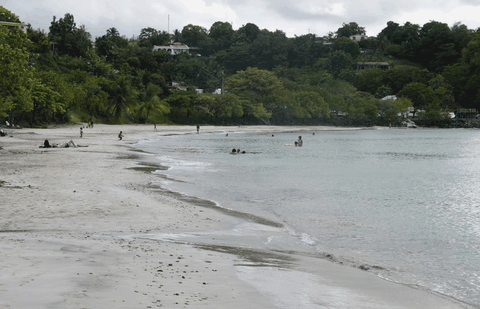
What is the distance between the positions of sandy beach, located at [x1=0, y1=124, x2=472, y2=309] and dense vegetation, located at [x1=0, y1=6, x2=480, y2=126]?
1059 inches

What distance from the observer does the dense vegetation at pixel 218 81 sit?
65562 millimetres

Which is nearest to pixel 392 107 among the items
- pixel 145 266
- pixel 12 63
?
pixel 12 63

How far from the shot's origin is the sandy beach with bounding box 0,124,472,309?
6934 millimetres

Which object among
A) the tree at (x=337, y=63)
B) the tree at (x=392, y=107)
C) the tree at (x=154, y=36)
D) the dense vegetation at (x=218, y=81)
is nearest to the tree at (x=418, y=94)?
the dense vegetation at (x=218, y=81)

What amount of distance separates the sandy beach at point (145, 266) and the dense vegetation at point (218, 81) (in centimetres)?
2691

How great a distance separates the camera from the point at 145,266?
8656 millimetres

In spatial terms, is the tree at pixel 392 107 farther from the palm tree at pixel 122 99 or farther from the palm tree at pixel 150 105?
the palm tree at pixel 122 99

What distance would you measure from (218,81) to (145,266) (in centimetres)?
Result: 13330

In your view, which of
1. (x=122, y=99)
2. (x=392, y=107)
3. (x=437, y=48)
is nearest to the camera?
(x=122, y=99)

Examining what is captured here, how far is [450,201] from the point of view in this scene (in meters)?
23.0

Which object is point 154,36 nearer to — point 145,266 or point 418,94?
point 418,94

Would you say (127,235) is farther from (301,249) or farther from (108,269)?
(301,249)

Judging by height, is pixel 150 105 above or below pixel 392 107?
below

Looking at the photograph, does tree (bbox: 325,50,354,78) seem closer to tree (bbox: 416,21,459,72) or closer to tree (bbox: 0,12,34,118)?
tree (bbox: 416,21,459,72)
